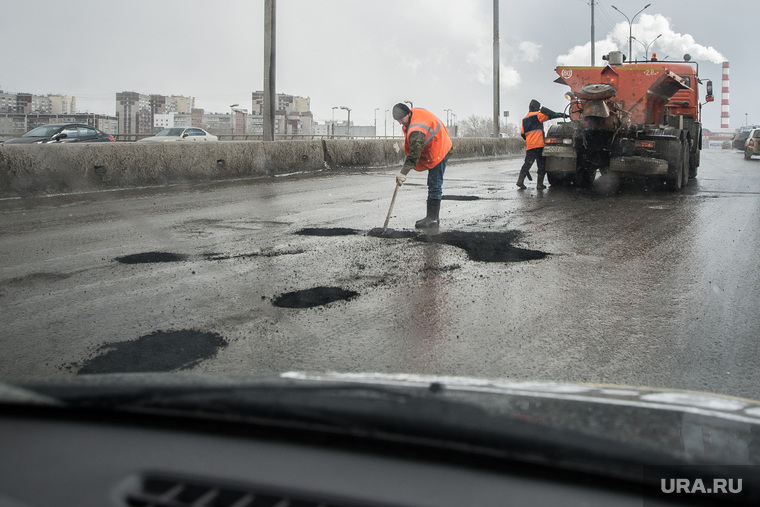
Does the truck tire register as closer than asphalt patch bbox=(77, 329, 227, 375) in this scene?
No

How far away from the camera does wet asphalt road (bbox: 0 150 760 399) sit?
3672 millimetres

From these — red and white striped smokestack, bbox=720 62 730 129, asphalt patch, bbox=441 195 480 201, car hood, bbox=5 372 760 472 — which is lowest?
car hood, bbox=5 372 760 472

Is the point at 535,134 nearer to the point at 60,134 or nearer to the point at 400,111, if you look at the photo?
the point at 400,111

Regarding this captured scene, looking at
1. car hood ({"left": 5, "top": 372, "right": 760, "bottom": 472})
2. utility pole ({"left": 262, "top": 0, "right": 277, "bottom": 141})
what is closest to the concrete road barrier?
utility pole ({"left": 262, "top": 0, "right": 277, "bottom": 141})

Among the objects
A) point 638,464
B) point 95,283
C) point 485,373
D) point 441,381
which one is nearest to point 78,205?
point 95,283

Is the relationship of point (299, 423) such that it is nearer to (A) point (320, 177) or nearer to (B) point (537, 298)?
(B) point (537, 298)

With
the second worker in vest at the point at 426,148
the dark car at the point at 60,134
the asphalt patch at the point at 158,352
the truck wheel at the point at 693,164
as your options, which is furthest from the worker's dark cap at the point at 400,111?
the dark car at the point at 60,134

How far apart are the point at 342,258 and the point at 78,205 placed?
5558 millimetres

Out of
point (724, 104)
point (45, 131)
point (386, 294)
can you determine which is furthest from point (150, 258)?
point (724, 104)

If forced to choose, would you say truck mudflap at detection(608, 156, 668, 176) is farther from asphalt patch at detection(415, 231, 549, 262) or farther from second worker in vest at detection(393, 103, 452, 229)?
asphalt patch at detection(415, 231, 549, 262)

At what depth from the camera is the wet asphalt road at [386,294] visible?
3.67 m

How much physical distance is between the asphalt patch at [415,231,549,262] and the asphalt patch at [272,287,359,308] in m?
1.67

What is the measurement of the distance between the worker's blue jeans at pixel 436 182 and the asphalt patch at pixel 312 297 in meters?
3.47

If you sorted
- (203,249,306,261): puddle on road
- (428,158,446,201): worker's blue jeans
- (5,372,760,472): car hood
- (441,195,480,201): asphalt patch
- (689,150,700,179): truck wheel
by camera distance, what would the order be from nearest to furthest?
(5,372,760,472): car hood
(203,249,306,261): puddle on road
(428,158,446,201): worker's blue jeans
(441,195,480,201): asphalt patch
(689,150,700,179): truck wheel
